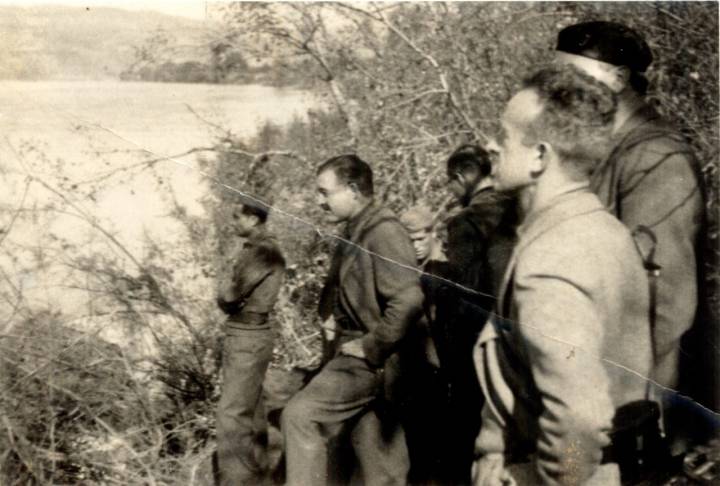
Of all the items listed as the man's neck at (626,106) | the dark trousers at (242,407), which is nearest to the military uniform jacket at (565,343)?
the man's neck at (626,106)

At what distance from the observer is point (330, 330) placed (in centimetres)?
291

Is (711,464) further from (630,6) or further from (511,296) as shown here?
(630,6)

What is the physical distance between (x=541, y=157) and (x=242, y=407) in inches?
80.4

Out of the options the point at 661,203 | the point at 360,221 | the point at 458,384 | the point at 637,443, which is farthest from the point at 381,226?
the point at 637,443

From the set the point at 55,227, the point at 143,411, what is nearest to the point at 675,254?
the point at 143,411

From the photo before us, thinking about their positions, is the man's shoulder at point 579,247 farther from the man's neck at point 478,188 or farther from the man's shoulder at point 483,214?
the man's neck at point 478,188

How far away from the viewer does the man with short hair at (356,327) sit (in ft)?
8.74

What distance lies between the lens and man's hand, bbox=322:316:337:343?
2.89 m

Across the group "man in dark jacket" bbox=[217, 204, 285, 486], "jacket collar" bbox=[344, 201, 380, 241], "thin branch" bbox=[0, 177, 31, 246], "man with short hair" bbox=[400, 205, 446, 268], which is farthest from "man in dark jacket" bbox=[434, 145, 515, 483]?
"thin branch" bbox=[0, 177, 31, 246]

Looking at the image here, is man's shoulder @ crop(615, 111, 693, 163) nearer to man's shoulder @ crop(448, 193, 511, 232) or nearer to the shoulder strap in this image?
the shoulder strap

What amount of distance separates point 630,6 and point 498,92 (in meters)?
0.80

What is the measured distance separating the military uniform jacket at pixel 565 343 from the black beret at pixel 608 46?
101 centimetres

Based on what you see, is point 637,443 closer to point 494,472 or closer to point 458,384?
point 494,472

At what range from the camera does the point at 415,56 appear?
4312 millimetres
